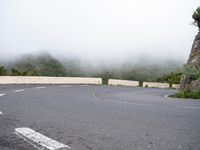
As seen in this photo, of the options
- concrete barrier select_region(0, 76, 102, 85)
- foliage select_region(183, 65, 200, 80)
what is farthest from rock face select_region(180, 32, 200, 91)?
concrete barrier select_region(0, 76, 102, 85)

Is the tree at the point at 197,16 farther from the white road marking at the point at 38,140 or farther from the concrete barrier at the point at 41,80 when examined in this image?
the white road marking at the point at 38,140

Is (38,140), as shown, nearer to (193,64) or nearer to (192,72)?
(192,72)

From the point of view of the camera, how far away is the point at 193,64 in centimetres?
3625

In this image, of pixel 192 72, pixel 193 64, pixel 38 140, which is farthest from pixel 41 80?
pixel 38 140

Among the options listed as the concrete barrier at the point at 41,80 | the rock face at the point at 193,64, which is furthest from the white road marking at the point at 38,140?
the concrete barrier at the point at 41,80

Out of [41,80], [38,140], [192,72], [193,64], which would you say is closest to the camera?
[38,140]

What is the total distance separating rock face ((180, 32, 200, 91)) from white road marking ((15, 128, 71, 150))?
24958 mm

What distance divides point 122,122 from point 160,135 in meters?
2.00

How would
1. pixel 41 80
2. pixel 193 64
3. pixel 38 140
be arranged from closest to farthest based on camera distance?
pixel 38 140 < pixel 193 64 < pixel 41 80

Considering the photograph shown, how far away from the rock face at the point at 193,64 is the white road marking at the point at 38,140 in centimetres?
2496

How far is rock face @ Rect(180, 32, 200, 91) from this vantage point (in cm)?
3170

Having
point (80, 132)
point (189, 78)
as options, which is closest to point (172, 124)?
point (80, 132)

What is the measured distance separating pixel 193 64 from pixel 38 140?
103 ft

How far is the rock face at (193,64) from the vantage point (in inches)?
1248
